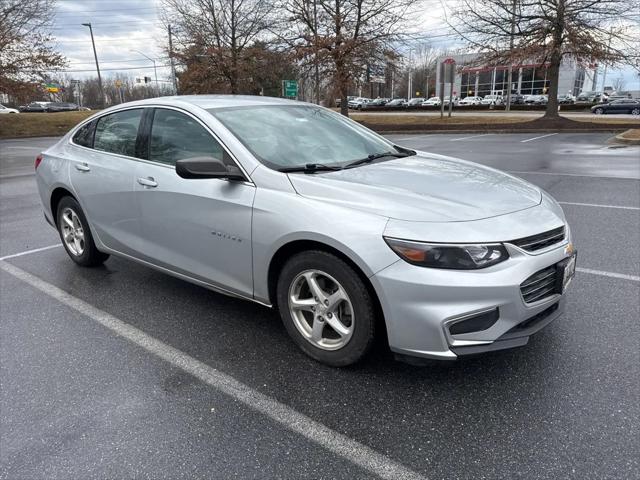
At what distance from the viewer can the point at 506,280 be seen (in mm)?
2365

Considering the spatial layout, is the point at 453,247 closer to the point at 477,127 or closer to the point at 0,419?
the point at 0,419

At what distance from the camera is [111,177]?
155 inches

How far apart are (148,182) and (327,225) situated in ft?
5.48

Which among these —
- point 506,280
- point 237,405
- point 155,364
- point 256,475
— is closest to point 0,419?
point 155,364

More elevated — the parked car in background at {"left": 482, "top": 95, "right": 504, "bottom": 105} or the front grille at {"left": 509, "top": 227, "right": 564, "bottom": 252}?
the front grille at {"left": 509, "top": 227, "right": 564, "bottom": 252}

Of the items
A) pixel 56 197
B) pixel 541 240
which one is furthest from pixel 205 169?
pixel 56 197

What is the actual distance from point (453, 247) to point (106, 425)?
6.47ft

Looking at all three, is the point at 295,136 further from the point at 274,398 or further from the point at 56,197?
the point at 56,197

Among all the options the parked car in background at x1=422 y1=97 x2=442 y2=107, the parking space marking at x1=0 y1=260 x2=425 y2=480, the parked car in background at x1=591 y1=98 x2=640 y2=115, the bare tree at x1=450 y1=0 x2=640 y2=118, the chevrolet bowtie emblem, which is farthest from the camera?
the parked car in background at x1=422 y1=97 x2=442 y2=107

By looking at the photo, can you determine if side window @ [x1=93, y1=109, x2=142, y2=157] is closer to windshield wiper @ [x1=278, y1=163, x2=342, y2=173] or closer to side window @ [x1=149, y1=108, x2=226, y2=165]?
side window @ [x1=149, y1=108, x2=226, y2=165]

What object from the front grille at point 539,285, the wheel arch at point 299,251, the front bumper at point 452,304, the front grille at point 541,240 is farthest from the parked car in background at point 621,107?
the wheel arch at point 299,251

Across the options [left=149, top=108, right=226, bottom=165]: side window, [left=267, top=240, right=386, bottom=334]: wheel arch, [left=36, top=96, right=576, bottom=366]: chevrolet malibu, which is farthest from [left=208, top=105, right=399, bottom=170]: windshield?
[left=267, top=240, right=386, bottom=334]: wheel arch

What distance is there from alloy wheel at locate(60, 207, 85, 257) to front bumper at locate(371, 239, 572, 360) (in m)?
3.32

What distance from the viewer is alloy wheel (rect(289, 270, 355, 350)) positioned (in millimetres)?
2760
